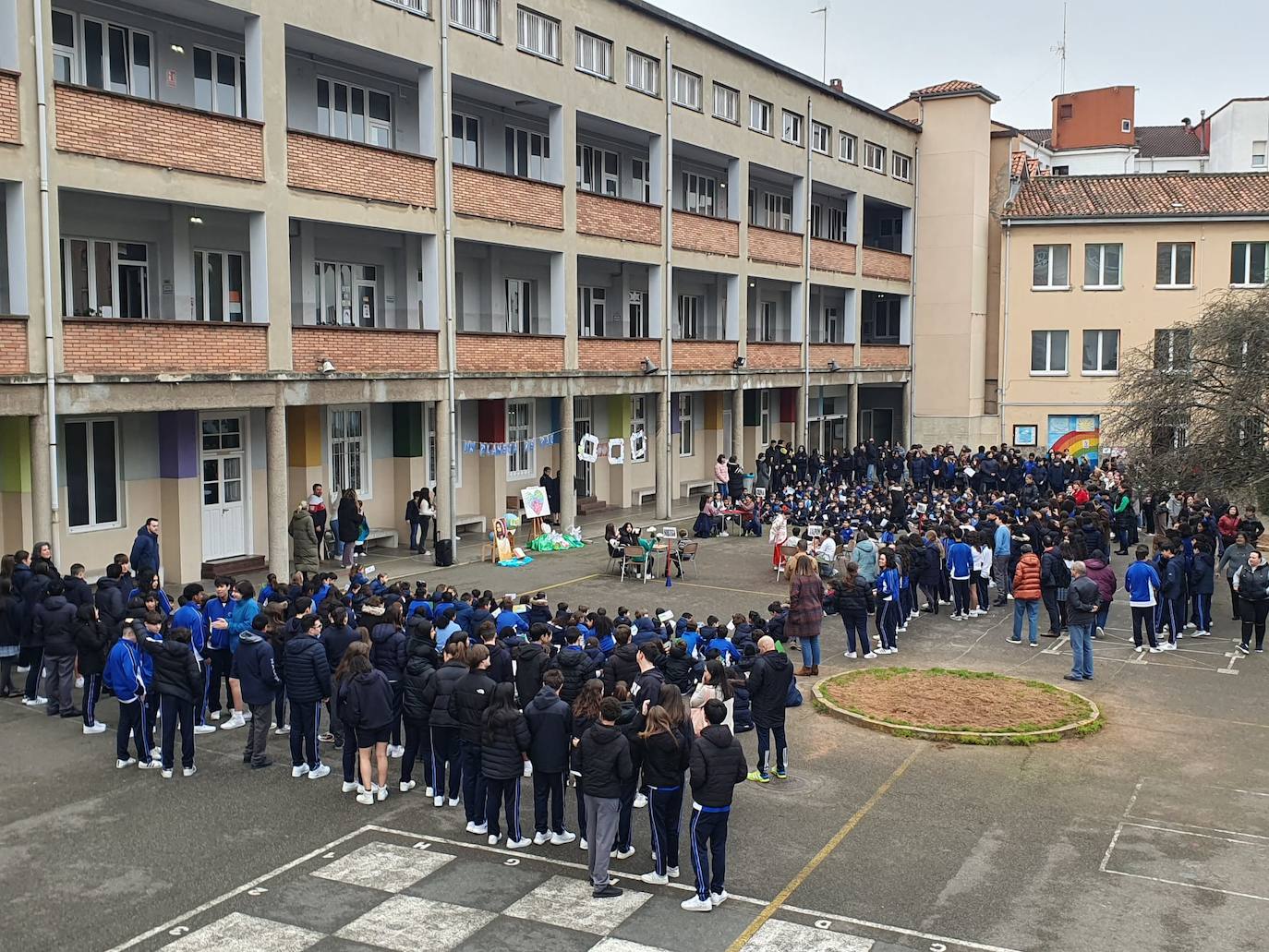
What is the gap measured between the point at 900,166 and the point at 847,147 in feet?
14.6

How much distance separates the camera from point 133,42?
846 inches

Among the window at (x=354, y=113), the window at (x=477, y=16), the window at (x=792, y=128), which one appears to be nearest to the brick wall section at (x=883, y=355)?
the window at (x=792, y=128)

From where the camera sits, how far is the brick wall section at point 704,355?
34.1m

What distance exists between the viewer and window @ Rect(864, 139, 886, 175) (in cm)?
4366

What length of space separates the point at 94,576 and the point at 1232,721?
1822 cm

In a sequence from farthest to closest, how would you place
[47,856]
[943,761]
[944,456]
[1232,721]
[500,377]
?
[944,456], [500,377], [1232,721], [943,761], [47,856]

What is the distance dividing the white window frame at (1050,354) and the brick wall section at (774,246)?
11770 mm

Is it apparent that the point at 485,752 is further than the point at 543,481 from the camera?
No

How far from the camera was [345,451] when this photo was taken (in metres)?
27.0

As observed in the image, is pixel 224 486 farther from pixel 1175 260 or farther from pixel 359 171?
pixel 1175 260

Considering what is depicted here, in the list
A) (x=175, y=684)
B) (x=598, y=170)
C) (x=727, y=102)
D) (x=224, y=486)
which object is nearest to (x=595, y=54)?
(x=598, y=170)

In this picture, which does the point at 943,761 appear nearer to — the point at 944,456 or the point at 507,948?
the point at 507,948

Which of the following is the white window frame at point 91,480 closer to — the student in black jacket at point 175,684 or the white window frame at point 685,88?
the student in black jacket at point 175,684

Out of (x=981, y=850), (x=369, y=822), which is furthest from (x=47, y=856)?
(x=981, y=850)
